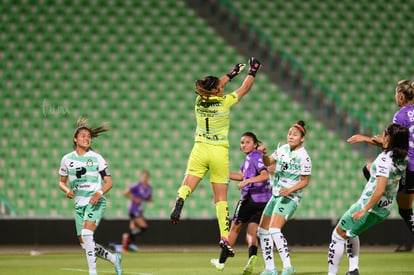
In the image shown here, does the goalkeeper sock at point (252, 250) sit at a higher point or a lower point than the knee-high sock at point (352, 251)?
lower

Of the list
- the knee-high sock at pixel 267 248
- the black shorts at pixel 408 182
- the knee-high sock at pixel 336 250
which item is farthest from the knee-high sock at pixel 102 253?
the black shorts at pixel 408 182

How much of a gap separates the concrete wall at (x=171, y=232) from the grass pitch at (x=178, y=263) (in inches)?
73.4

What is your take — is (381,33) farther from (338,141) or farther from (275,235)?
(275,235)

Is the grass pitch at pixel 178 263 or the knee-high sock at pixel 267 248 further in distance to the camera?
the grass pitch at pixel 178 263

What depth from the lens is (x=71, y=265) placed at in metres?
13.1

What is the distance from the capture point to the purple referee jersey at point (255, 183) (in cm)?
1142

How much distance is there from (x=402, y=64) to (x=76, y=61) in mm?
8508

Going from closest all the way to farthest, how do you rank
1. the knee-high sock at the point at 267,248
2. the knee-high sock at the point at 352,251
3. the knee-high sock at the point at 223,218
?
the knee-high sock at the point at 352,251, the knee-high sock at the point at 223,218, the knee-high sock at the point at 267,248

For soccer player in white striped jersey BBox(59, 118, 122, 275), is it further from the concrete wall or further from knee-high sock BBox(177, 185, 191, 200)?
the concrete wall

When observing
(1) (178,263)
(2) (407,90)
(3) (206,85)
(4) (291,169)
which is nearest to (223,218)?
(4) (291,169)

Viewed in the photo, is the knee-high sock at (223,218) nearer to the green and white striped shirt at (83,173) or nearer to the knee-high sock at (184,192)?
the knee-high sock at (184,192)

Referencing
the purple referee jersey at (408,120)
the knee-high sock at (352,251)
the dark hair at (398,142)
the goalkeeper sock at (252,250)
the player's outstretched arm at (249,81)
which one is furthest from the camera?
the goalkeeper sock at (252,250)

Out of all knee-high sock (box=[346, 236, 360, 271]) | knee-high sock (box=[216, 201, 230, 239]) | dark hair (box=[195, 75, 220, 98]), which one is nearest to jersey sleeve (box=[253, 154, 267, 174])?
knee-high sock (box=[216, 201, 230, 239])

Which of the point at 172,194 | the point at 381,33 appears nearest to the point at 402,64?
the point at 381,33
